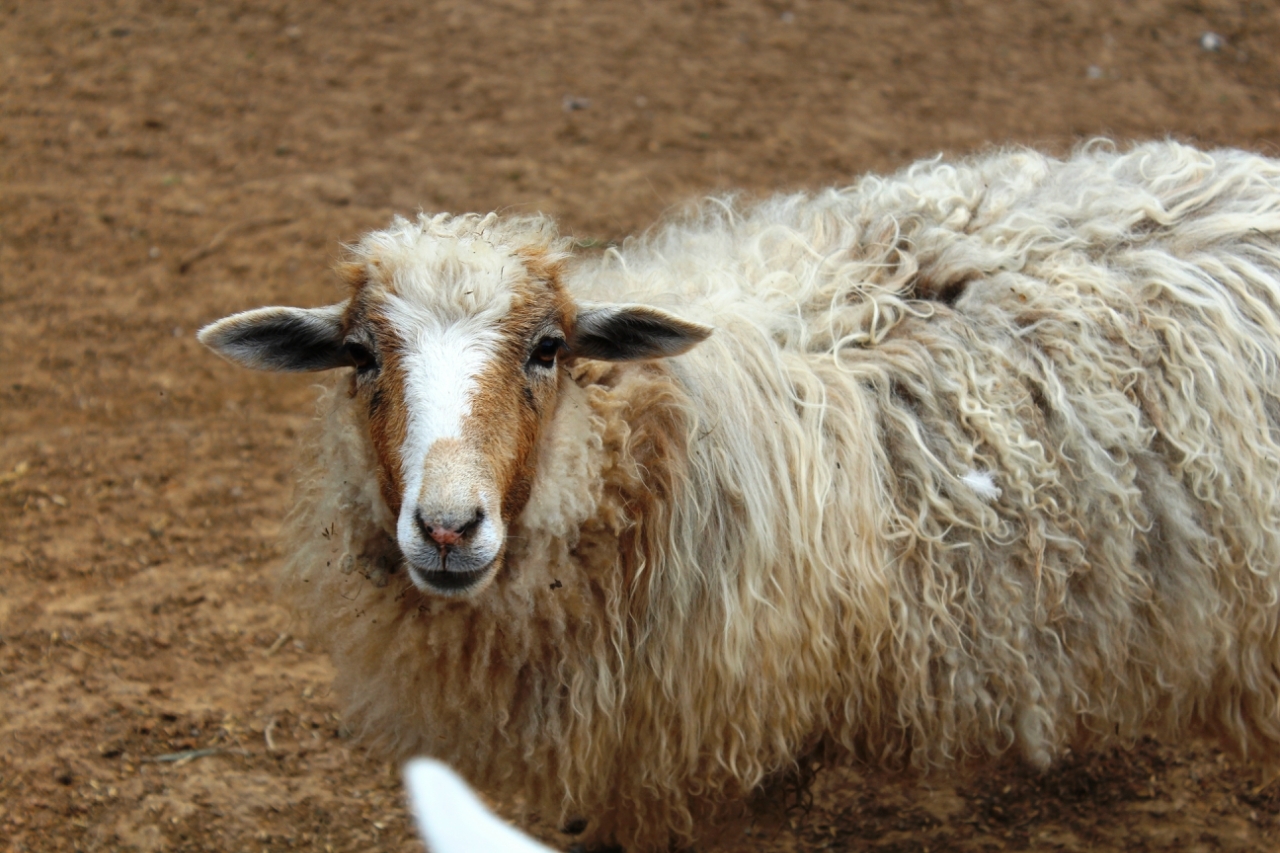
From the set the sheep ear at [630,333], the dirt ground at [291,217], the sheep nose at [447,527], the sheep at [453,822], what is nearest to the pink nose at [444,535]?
the sheep nose at [447,527]

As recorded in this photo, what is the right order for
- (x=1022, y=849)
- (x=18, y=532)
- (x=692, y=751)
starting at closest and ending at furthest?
(x=692, y=751) → (x=1022, y=849) → (x=18, y=532)

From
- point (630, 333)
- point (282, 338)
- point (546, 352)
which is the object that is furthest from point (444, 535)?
point (282, 338)

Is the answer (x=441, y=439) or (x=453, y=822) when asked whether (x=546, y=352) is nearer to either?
(x=441, y=439)

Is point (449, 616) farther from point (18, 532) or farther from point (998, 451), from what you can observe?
point (18, 532)

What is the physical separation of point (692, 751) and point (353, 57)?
6.55 metres

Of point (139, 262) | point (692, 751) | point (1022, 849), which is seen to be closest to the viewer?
point (692, 751)

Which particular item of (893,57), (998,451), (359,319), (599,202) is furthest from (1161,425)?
(893,57)

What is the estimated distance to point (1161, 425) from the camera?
9.92ft

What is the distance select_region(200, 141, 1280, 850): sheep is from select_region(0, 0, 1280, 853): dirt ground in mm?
967

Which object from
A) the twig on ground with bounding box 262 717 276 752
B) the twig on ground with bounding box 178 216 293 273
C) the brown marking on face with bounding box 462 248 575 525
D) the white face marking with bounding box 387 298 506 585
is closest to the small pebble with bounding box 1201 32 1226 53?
the twig on ground with bounding box 178 216 293 273

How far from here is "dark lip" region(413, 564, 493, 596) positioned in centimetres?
253

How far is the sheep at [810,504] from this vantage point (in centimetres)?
281

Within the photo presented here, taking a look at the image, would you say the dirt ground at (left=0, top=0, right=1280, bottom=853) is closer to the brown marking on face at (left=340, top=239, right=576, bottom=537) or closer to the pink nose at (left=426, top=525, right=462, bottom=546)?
the brown marking on face at (left=340, top=239, right=576, bottom=537)

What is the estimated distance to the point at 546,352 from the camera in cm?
279
